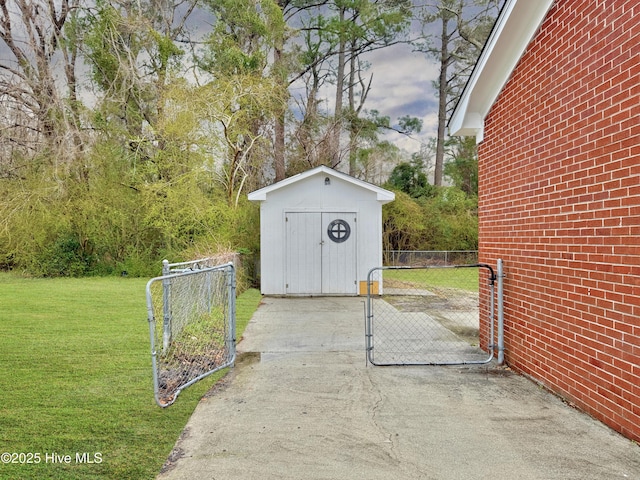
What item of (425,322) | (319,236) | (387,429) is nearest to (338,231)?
(319,236)

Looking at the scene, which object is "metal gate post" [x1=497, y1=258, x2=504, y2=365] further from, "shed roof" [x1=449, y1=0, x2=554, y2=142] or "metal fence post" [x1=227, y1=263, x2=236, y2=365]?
"metal fence post" [x1=227, y1=263, x2=236, y2=365]

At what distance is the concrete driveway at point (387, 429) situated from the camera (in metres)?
2.73

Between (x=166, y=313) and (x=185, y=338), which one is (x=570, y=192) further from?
(x=185, y=338)

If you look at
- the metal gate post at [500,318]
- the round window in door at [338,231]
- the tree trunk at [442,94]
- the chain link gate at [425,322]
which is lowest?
the chain link gate at [425,322]

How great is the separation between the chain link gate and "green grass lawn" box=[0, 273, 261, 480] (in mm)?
2174

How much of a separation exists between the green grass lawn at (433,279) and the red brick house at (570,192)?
24.5 ft

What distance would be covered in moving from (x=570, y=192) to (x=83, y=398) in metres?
4.41

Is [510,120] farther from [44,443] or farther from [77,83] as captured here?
[77,83]

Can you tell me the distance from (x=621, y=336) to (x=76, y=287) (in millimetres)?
11884

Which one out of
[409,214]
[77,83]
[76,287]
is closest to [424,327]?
[76,287]

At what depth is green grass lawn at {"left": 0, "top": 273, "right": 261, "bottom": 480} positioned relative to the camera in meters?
2.81

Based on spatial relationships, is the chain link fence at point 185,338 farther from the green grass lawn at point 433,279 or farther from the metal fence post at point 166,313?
the green grass lawn at point 433,279

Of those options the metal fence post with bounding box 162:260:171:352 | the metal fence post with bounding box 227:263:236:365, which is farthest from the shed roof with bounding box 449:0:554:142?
the metal fence post with bounding box 162:260:171:352

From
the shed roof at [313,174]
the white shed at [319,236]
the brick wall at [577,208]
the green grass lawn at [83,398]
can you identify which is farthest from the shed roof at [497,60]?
the white shed at [319,236]
